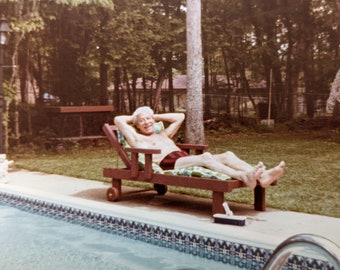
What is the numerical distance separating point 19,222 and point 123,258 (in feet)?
5.91

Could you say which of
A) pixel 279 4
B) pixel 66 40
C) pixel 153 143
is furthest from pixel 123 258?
pixel 279 4

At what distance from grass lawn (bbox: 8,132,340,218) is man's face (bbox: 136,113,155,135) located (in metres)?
0.51

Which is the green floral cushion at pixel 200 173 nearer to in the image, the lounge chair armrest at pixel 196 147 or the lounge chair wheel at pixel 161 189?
the lounge chair armrest at pixel 196 147

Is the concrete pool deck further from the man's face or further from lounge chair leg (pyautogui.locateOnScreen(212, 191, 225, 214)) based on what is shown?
the man's face

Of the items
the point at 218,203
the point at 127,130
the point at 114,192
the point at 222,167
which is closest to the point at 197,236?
the point at 218,203

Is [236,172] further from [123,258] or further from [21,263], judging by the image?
[21,263]

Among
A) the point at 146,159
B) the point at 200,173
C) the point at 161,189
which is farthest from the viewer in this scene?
the point at 161,189

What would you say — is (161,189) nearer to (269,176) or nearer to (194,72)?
(269,176)

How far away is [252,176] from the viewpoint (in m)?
4.36

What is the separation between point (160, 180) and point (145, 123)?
869 mm

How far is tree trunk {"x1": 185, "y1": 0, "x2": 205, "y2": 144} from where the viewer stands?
9.91m

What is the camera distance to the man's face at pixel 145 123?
215 inches

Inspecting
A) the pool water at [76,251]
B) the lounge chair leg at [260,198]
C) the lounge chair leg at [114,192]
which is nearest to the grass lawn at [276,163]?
the lounge chair leg at [260,198]

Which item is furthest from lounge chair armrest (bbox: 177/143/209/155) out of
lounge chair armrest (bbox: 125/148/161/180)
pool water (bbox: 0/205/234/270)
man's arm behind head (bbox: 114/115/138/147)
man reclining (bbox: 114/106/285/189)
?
pool water (bbox: 0/205/234/270)
